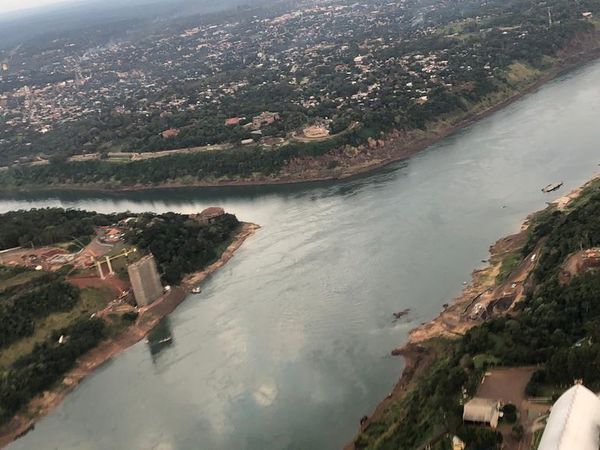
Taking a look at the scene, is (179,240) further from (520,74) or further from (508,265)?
(520,74)

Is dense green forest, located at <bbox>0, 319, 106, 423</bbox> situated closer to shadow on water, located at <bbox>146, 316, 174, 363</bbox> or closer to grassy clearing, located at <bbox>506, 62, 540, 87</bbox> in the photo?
shadow on water, located at <bbox>146, 316, 174, 363</bbox>

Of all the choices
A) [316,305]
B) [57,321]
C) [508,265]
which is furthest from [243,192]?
[508,265]

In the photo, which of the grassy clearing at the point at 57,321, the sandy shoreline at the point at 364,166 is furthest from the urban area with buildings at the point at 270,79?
the grassy clearing at the point at 57,321

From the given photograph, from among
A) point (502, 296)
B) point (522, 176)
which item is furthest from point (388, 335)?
point (522, 176)

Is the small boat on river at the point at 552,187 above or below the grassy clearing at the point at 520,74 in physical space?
below

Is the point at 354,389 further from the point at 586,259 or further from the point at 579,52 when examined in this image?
the point at 579,52

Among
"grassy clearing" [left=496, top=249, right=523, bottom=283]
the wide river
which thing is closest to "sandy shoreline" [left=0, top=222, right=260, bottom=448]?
the wide river

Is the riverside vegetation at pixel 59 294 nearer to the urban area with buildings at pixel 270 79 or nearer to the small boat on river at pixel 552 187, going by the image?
the urban area with buildings at pixel 270 79
